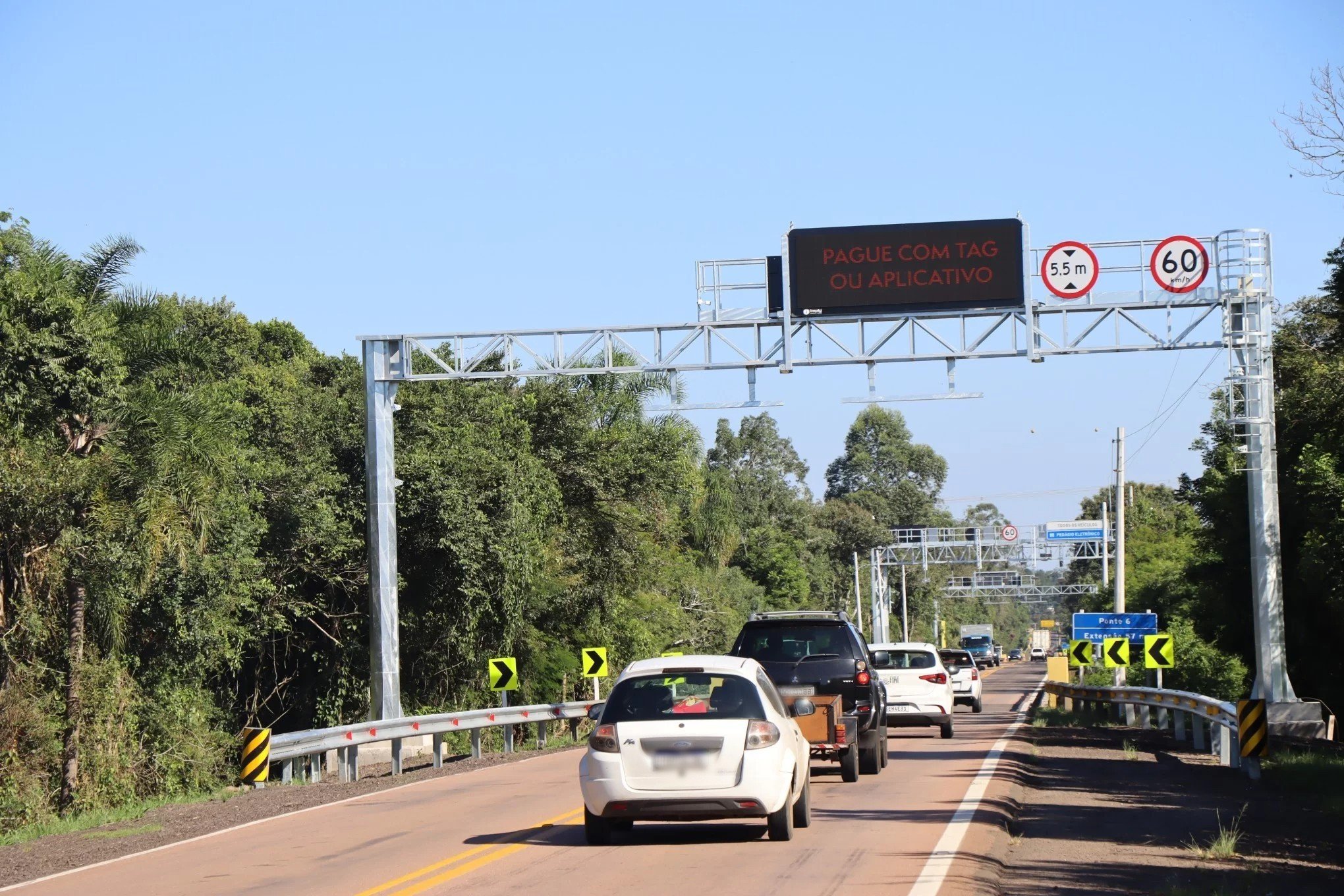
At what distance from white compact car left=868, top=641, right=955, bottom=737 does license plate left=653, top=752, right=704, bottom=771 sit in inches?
551

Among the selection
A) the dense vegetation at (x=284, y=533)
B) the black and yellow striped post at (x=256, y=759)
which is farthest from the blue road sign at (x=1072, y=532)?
the black and yellow striped post at (x=256, y=759)

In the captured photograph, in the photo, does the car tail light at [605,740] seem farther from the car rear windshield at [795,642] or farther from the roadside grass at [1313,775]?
the roadside grass at [1313,775]

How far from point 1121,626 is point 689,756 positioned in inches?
1075

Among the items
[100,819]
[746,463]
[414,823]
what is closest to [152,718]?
[100,819]

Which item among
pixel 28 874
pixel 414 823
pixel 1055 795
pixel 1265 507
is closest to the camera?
pixel 28 874

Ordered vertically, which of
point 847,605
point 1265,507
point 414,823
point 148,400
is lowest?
point 847,605

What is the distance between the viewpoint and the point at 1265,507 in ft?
84.9

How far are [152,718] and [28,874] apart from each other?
58.4 ft

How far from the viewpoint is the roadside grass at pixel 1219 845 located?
11.4 m

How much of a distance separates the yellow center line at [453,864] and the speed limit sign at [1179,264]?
17042 millimetres

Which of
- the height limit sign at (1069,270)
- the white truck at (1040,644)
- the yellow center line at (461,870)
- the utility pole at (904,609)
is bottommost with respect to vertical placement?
the white truck at (1040,644)

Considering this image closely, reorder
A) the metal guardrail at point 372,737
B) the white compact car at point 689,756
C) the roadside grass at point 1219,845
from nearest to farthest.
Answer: the roadside grass at point 1219,845 < the white compact car at point 689,756 < the metal guardrail at point 372,737

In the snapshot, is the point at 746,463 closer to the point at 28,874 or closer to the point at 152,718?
the point at 152,718

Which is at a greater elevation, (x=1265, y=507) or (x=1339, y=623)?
(x=1265, y=507)
